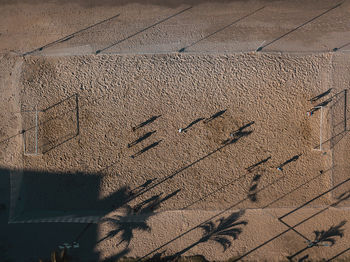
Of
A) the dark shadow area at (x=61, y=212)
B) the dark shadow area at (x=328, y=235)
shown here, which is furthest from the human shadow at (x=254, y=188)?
the dark shadow area at (x=61, y=212)

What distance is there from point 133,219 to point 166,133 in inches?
107

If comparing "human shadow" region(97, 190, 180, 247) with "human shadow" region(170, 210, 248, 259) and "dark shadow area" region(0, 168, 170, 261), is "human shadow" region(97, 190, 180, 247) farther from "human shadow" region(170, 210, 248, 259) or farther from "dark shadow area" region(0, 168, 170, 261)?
"human shadow" region(170, 210, 248, 259)

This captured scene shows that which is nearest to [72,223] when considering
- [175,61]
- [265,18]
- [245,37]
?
[175,61]

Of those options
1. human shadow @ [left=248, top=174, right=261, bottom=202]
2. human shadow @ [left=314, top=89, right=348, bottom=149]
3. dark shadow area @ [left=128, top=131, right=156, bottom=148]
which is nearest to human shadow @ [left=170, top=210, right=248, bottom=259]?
human shadow @ [left=248, top=174, right=261, bottom=202]

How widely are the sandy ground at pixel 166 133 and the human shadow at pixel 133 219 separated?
3cm

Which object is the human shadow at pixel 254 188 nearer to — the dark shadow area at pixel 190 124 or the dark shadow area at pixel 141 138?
the dark shadow area at pixel 190 124

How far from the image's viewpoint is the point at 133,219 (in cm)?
621

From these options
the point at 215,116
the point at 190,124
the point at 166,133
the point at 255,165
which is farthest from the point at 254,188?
the point at 166,133

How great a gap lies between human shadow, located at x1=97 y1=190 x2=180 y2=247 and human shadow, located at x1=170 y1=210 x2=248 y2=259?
4.82 ft

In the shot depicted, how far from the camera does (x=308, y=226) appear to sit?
6078mm

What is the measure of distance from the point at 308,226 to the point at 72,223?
6833mm

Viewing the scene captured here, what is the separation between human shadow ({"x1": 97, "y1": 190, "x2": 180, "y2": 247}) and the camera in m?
6.19

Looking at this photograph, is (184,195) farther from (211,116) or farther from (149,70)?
(149,70)

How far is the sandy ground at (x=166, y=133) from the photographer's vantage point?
6.09 meters
